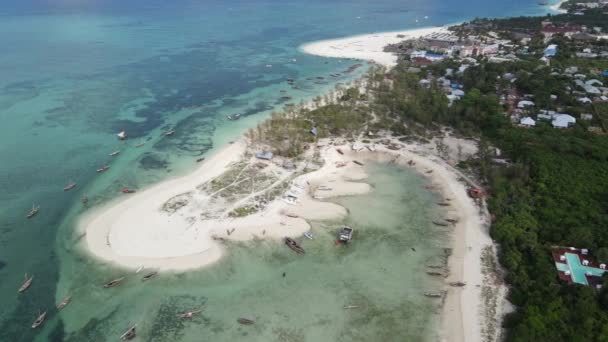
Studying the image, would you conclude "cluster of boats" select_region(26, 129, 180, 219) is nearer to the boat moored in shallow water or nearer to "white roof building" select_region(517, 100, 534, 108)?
the boat moored in shallow water

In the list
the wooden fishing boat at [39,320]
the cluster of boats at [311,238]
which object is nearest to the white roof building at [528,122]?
the cluster of boats at [311,238]

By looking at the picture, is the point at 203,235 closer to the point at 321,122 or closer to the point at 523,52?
the point at 321,122

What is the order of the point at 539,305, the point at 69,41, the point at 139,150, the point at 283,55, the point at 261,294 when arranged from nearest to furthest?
Answer: the point at 539,305
the point at 261,294
the point at 139,150
the point at 283,55
the point at 69,41

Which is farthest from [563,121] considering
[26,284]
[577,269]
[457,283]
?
[26,284]

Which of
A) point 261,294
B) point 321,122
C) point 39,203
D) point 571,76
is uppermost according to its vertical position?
point 571,76

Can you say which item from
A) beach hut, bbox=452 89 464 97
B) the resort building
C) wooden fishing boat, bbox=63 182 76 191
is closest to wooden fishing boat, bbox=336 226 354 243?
the resort building

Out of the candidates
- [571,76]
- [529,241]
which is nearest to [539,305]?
[529,241]
